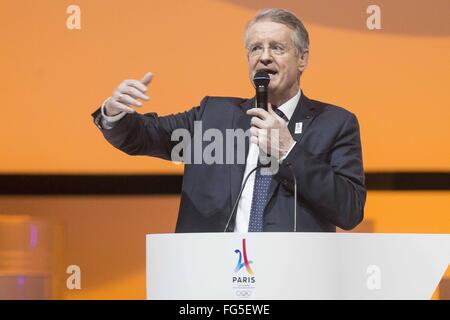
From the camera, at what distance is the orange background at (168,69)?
13.0ft

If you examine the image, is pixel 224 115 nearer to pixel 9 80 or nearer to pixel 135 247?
pixel 135 247

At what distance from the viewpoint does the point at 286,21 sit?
3.25 metres

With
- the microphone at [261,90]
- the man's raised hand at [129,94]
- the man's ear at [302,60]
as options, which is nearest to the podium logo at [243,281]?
the microphone at [261,90]

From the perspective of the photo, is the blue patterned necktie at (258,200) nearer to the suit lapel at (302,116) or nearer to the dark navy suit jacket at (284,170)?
the dark navy suit jacket at (284,170)

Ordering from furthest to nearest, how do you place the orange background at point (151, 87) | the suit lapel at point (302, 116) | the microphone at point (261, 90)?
the orange background at point (151, 87)
the suit lapel at point (302, 116)
the microphone at point (261, 90)

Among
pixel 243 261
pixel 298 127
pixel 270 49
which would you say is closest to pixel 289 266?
pixel 243 261

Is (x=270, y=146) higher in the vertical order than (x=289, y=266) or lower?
higher

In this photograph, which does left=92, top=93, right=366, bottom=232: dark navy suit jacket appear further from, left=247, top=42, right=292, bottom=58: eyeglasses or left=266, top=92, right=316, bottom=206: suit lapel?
left=247, top=42, right=292, bottom=58: eyeglasses

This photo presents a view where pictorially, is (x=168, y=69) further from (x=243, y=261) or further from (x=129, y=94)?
(x=243, y=261)

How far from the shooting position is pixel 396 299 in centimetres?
254

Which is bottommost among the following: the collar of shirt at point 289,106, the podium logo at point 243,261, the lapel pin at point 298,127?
the podium logo at point 243,261

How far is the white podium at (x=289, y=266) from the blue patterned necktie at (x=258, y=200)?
0.42m

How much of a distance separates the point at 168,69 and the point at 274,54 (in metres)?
0.89
